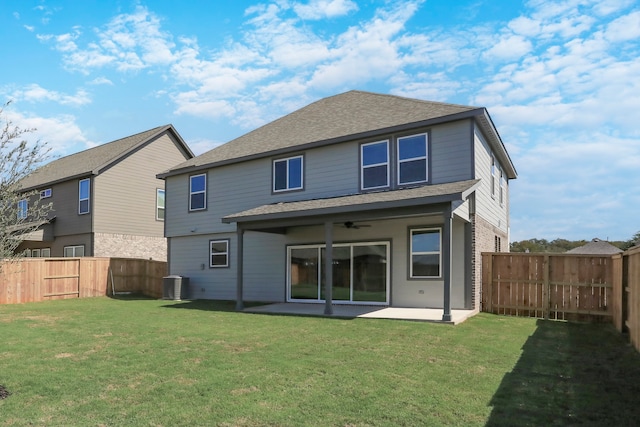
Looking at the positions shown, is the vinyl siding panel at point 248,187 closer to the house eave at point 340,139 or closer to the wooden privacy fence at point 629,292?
the house eave at point 340,139

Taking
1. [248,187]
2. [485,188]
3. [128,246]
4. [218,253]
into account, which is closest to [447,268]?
[485,188]

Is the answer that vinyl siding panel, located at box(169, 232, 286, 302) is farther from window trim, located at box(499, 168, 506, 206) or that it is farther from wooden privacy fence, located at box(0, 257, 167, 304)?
window trim, located at box(499, 168, 506, 206)

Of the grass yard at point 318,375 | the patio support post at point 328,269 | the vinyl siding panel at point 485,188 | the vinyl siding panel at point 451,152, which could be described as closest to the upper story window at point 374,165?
the vinyl siding panel at point 451,152

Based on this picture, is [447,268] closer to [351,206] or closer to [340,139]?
[351,206]

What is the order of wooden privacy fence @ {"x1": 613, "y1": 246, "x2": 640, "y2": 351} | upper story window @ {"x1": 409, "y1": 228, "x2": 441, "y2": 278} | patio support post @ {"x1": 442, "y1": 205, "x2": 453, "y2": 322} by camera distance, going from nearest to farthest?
wooden privacy fence @ {"x1": 613, "y1": 246, "x2": 640, "y2": 351} < patio support post @ {"x1": 442, "y1": 205, "x2": 453, "y2": 322} < upper story window @ {"x1": 409, "y1": 228, "x2": 441, "y2": 278}

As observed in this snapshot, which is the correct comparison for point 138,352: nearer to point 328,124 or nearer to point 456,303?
point 456,303

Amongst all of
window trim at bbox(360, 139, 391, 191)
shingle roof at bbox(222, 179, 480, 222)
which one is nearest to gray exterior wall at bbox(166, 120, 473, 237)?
window trim at bbox(360, 139, 391, 191)

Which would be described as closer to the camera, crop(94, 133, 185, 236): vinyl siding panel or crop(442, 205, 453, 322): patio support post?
crop(442, 205, 453, 322): patio support post

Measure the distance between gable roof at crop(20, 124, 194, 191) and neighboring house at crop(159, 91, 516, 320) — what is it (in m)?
5.76

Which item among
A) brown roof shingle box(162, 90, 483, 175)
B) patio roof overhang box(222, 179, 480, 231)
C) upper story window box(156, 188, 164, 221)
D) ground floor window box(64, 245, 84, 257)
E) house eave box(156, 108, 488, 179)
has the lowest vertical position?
ground floor window box(64, 245, 84, 257)

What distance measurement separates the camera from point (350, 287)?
1418cm

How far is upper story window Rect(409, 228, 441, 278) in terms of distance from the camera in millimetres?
12578

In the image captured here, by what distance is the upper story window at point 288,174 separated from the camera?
15.4 metres

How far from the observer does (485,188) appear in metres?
13.7
